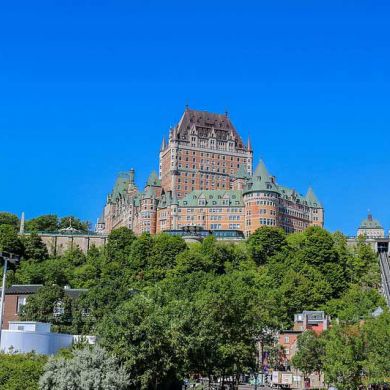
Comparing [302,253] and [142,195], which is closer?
[302,253]

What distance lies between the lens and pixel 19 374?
49250mm

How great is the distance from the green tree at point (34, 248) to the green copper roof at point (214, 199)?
38713mm

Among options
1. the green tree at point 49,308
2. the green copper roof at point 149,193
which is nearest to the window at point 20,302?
the green tree at point 49,308

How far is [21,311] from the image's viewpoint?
9944 cm

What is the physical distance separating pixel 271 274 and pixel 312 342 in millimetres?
44906

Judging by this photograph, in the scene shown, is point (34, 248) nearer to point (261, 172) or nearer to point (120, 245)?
point (120, 245)

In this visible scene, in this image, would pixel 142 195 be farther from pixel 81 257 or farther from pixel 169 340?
pixel 169 340

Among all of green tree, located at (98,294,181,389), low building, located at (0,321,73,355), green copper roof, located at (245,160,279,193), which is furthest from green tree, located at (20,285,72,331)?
green copper roof, located at (245,160,279,193)

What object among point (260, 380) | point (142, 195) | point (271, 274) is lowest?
point (260, 380)

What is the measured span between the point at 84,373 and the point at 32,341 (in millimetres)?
13419

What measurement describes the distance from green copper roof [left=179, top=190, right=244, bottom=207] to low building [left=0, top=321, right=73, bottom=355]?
4695 inches

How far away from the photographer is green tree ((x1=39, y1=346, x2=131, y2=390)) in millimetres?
48219

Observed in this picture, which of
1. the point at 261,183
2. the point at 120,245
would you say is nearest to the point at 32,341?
the point at 120,245

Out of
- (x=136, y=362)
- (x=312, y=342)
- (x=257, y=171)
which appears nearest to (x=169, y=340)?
(x=136, y=362)
